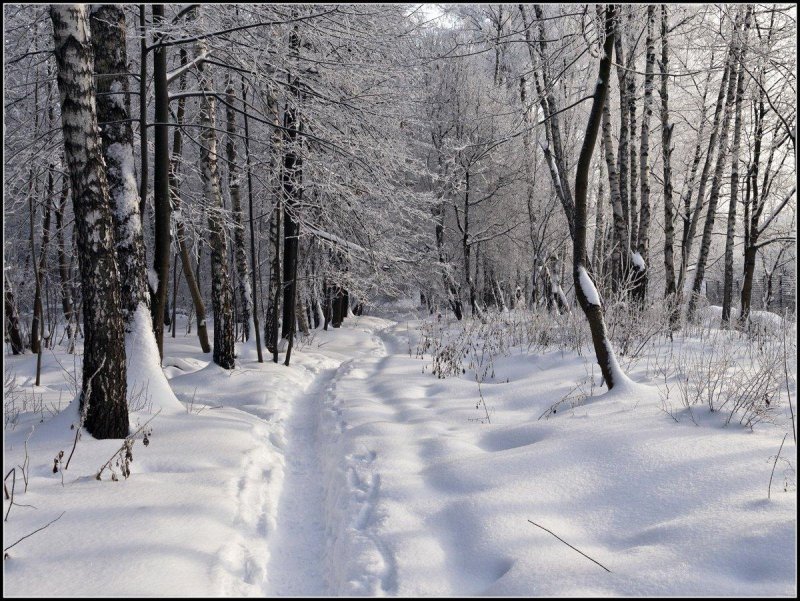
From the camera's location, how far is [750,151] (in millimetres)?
11578

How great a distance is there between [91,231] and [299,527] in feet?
9.53

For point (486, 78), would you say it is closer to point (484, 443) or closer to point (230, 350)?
point (230, 350)

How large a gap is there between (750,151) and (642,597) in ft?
42.0

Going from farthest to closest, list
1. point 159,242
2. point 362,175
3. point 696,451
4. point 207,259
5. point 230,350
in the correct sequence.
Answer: point 207,259, point 362,175, point 230,350, point 159,242, point 696,451

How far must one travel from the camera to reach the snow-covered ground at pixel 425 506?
7.82 ft

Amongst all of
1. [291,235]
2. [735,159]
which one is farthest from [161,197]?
[735,159]

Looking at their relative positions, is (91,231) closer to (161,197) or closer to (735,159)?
(161,197)

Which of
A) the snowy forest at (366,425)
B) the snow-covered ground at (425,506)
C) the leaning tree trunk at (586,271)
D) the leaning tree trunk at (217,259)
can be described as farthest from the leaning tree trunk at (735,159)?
the leaning tree trunk at (217,259)

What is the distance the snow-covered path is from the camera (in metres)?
2.82

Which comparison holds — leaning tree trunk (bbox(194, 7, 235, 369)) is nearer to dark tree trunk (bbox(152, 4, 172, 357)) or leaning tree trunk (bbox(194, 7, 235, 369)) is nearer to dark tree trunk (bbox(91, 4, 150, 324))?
dark tree trunk (bbox(152, 4, 172, 357))

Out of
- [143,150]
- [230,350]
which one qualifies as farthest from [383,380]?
[143,150]

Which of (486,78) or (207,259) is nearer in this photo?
(486,78)

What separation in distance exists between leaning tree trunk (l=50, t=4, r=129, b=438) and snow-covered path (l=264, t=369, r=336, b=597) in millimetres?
1613

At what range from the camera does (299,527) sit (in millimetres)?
3527
